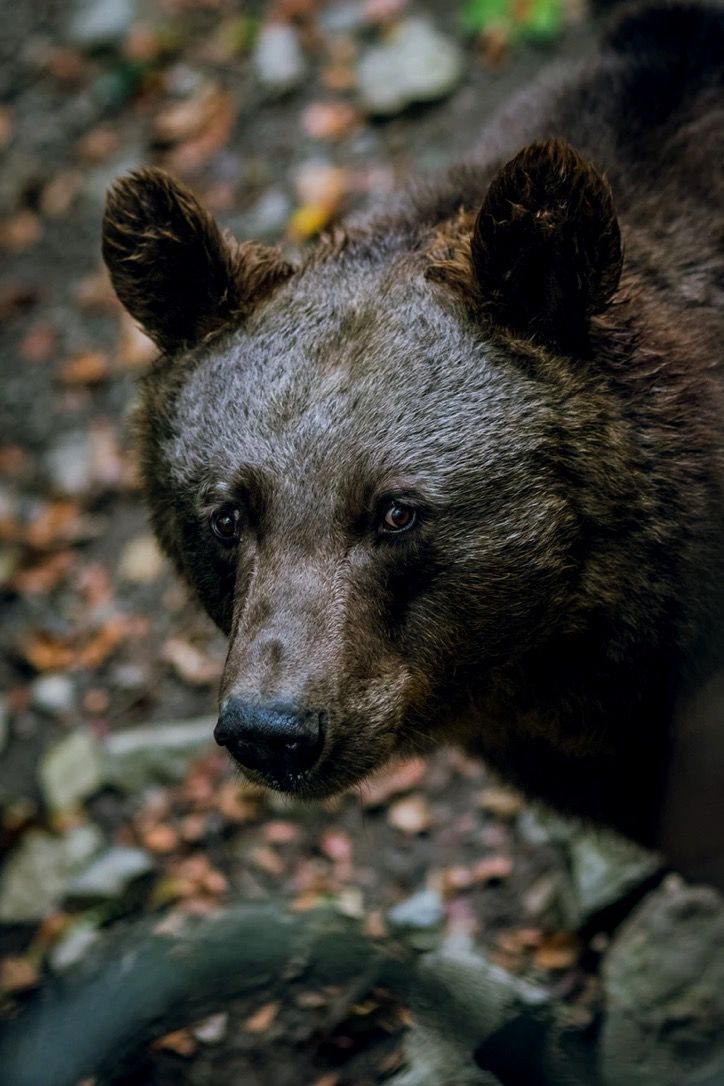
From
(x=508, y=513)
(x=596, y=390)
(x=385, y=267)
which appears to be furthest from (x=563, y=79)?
(x=508, y=513)

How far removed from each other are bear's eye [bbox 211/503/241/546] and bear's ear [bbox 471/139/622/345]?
3.36 ft

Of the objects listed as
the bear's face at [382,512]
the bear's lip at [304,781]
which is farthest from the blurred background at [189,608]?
the bear's face at [382,512]

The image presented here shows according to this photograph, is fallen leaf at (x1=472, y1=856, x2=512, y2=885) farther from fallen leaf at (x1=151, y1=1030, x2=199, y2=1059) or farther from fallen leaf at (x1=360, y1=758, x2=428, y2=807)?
fallen leaf at (x1=151, y1=1030, x2=199, y2=1059)

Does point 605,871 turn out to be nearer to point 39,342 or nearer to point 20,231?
point 39,342

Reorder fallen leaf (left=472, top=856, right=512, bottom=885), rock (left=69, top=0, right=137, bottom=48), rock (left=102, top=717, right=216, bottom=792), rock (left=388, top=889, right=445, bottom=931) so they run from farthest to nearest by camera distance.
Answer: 1. rock (left=69, top=0, right=137, bottom=48)
2. rock (left=102, top=717, right=216, bottom=792)
3. fallen leaf (left=472, top=856, right=512, bottom=885)
4. rock (left=388, top=889, right=445, bottom=931)

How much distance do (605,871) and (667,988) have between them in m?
0.65

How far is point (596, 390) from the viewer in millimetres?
3871

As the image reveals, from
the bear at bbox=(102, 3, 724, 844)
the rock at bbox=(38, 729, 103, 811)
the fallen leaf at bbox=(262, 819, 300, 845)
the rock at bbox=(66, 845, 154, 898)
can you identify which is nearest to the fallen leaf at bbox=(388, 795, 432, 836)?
the fallen leaf at bbox=(262, 819, 300, 845)

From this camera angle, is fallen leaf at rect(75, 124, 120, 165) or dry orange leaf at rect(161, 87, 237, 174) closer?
dry orange leaf at rect(161, 87, 237, 174)

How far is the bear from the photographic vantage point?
3.70 m

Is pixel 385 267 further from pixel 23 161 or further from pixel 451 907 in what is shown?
pixel 23 161

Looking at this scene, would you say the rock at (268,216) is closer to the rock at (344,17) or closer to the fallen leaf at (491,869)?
the rock at (344,17)

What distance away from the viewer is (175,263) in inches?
170

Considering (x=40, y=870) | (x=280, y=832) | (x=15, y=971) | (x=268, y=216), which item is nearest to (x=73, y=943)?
(x=15, y=971)
